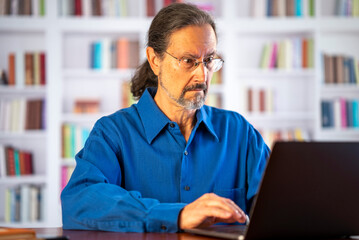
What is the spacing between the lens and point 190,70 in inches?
60.4

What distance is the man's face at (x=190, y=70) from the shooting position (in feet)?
4.99

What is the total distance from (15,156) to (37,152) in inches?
10.6

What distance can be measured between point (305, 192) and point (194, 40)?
0.79 meters

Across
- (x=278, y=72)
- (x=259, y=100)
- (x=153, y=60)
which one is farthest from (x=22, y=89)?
(x=153, y=60)

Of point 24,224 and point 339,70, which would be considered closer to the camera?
point 24,224

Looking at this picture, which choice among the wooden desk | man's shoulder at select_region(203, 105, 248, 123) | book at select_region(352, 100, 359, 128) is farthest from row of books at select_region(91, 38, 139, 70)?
the wooden desk

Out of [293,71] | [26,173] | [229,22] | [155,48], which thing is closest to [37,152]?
[26,173]

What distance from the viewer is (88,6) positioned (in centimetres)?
407

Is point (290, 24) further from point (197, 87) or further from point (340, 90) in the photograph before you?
point (197, 87)

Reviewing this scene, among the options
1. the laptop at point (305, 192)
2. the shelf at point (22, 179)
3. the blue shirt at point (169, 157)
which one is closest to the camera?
the laptop at point (305, 192)

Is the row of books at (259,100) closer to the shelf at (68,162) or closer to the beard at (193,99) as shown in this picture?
the shelf at (68,162)

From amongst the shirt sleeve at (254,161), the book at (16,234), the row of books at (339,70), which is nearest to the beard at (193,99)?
the shirt sleeve at (254,161)

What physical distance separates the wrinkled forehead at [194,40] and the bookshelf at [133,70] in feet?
8.19

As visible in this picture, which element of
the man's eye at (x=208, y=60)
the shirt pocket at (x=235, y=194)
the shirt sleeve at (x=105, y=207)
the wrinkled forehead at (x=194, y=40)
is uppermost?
the wrinkled forehead at (x=194, y=40)
